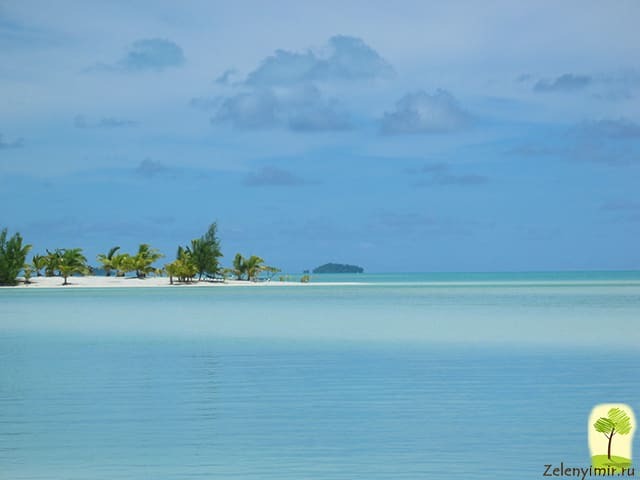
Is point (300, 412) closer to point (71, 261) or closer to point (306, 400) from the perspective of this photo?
point (306, 400)

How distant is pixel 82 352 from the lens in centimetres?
2517

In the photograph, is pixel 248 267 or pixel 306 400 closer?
pixel 306 400

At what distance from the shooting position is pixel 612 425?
12.0m

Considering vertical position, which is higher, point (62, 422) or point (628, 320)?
point (628, 320)

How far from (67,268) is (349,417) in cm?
8176

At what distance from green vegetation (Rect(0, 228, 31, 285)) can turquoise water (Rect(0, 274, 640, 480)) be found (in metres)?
55.8

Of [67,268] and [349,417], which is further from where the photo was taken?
[67,268]

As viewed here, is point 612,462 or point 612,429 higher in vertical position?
point 612,429

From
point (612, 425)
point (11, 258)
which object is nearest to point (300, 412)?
point (612, 425)

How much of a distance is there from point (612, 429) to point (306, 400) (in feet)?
19.9

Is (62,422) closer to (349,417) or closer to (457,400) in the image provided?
(349,417)

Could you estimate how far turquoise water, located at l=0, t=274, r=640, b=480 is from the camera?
38.2ft

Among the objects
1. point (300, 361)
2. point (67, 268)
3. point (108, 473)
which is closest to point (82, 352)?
point (300, 361)

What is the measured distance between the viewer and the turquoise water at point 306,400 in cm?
1163
